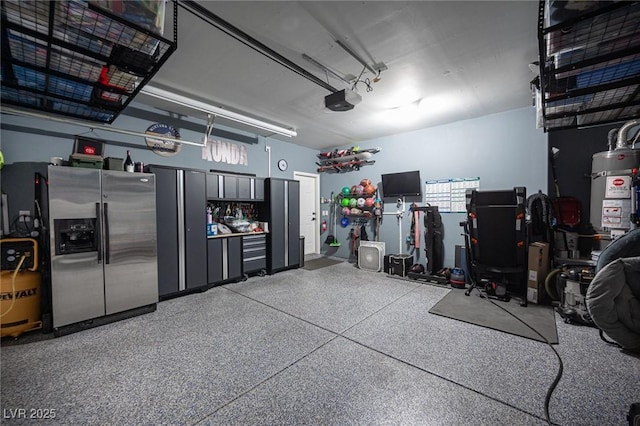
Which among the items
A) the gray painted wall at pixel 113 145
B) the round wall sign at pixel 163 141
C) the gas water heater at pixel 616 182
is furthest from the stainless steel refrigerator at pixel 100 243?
the gas water heater at pixel 616 182

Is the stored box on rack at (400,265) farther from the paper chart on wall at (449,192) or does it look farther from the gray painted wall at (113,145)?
the gray painted wall at (113,145)

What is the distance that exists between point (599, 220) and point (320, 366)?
3969 mm

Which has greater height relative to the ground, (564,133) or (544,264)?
(564,133)

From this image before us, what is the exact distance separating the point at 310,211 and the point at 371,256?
2.20m

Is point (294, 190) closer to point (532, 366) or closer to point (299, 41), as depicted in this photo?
point (299, 41)

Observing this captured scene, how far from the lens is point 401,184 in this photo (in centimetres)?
516

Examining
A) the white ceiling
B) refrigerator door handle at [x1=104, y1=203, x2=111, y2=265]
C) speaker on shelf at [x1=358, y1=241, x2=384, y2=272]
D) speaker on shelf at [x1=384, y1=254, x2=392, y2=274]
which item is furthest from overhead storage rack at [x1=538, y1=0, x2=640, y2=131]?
refrigerator door handle at [x1=104, y1=203, x2=111, y2=265]

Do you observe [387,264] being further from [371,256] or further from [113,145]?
[113,145]

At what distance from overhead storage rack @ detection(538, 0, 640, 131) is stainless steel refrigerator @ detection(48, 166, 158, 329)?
393 centimetres

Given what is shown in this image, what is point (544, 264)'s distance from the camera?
11.0 ft

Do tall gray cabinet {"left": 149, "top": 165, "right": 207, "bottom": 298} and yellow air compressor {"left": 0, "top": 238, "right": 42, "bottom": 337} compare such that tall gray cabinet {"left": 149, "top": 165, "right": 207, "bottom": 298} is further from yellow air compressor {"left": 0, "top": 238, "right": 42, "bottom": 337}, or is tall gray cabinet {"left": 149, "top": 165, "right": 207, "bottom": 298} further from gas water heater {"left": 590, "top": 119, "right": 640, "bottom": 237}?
gas water heater {"left": 590, "top": 119, "right": 640, "bottom": 237}

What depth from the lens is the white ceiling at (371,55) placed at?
204 cm

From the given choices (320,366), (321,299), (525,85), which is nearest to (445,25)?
(525,85)

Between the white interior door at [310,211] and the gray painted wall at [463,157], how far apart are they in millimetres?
1177
